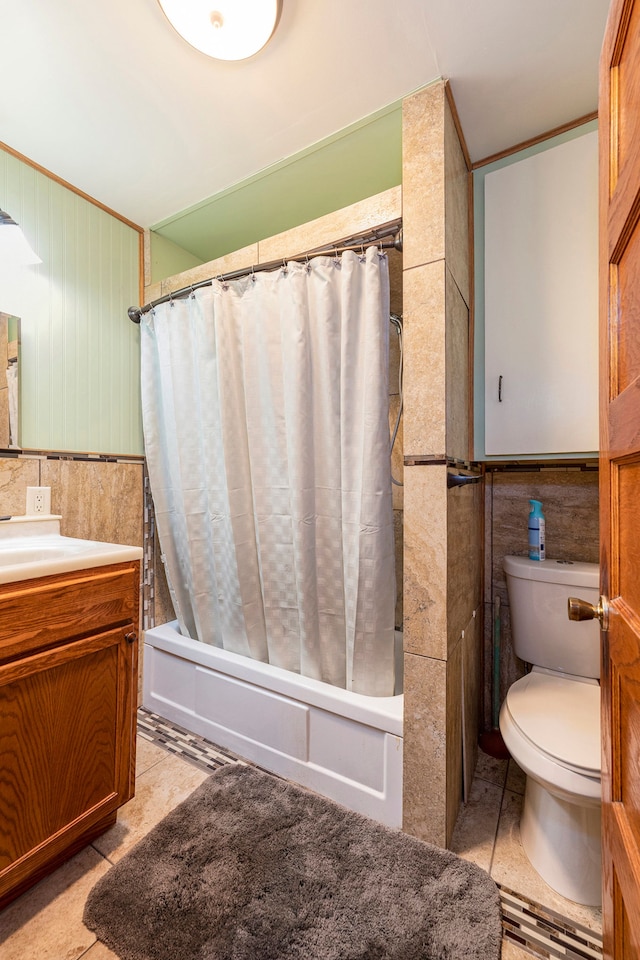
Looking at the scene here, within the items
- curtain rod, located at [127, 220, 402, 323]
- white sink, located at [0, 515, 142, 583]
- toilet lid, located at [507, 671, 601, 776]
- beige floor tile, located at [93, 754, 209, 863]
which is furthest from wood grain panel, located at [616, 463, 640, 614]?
beige floor tile, located at [93, 754, 209, 863]

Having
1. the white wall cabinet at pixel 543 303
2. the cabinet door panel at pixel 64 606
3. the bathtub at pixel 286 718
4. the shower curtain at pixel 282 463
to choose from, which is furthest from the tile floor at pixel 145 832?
the white wall cabinet at pixel 543 303

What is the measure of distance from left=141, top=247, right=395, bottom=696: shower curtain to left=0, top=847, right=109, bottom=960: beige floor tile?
77 cm

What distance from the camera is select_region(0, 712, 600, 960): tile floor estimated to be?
3.23 ft

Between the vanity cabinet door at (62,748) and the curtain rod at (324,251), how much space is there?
1340 millimetres

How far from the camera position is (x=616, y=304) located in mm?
666

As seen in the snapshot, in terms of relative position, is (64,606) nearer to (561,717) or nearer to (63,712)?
(63,712)

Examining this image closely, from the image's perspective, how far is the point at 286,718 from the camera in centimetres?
152

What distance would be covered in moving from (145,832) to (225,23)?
2.31 meters

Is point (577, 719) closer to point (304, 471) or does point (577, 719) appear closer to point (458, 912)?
point (458, 912)

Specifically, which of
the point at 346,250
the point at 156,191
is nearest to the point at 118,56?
the point at 156,191

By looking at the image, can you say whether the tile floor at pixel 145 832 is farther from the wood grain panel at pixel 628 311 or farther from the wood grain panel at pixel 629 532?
the wood grain panel at pixel 628 311

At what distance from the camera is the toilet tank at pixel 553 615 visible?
4.64 ft

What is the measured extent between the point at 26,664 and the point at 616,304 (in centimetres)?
145

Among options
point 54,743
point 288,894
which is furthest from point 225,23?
point 288,894
